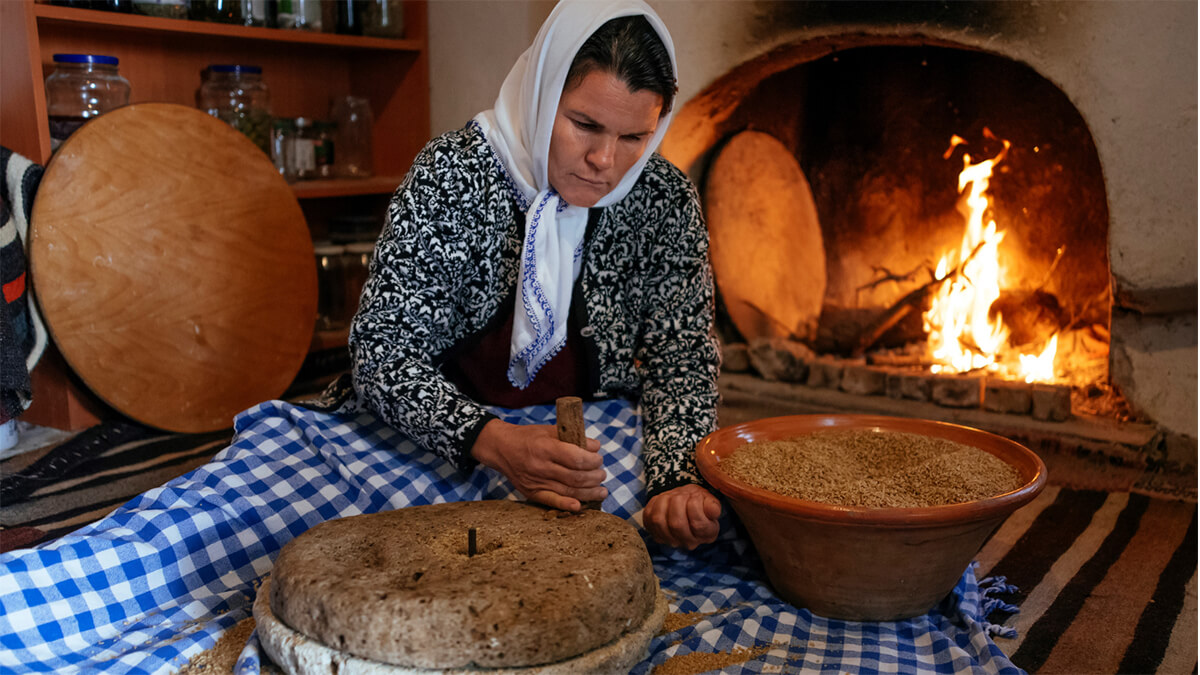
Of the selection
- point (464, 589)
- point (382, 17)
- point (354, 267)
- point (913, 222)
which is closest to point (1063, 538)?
point (913, 222)

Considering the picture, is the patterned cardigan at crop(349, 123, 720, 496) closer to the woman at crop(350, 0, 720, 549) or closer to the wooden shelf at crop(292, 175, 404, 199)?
the woman at crop(350, 0, 720, 549)

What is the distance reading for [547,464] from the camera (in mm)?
1196

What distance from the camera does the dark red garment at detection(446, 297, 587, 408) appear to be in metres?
1.55

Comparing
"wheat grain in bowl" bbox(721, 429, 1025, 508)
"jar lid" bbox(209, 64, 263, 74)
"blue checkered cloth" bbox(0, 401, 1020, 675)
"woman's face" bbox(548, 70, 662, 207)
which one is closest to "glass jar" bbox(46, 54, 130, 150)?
"jar lid" bbox(209, 64, 263, 74)

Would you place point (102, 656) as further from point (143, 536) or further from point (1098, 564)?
point (1098, 564)

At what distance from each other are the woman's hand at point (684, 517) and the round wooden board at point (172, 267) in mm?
1356

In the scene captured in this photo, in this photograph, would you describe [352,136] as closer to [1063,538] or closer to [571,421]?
[571,421]

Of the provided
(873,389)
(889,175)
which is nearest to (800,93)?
(889,175)

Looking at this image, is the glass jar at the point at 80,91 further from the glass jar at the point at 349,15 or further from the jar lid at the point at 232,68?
the glass jar at the point at 349,15

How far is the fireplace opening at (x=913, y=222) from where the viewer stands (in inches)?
88.9

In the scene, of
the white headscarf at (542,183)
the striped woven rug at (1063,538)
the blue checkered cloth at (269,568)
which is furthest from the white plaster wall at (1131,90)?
the white headscarf at (542,183)

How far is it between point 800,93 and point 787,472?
1.55m

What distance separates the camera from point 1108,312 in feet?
7.43

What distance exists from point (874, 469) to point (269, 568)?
0.82 metres
